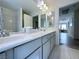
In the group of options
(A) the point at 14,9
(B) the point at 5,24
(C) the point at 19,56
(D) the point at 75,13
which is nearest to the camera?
(C) the point at 19,56

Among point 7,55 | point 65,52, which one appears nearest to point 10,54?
point 7,55

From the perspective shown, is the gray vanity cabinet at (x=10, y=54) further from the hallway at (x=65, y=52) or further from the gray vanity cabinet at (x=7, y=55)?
the hallway at (x=65, y=52)

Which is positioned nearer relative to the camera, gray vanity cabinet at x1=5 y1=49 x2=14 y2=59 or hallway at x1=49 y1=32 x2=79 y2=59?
gray vanity cabinet at x1=5 y1=49 x2=14 y2=59

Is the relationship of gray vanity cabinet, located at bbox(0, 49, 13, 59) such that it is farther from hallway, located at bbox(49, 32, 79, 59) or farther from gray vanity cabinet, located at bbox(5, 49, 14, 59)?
hallway, located at bbox(49, 32, 79, 59)

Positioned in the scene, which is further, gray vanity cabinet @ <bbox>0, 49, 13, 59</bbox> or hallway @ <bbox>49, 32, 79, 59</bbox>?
hallway @ <bbox>49, 32, 79, 59</bbox>

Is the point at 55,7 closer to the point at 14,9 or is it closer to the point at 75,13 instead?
the point at 75,13

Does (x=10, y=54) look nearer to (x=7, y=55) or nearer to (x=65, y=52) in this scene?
(x=7, y=55)

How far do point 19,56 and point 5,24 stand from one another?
712mm

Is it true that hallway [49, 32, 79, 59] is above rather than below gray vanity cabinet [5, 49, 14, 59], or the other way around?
below

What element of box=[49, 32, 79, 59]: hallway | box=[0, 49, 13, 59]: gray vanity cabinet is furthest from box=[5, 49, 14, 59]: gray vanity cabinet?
box=[49, 32, 79, 59]: hallway

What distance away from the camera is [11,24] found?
156 cm

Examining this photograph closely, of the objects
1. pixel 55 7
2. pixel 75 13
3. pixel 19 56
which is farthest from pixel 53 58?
pixel 75 13

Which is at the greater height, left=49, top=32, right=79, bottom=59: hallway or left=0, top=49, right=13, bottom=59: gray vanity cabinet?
left=0, top=49, right=13, bottom=59: gray vanity cabinet

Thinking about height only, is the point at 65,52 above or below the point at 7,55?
below
